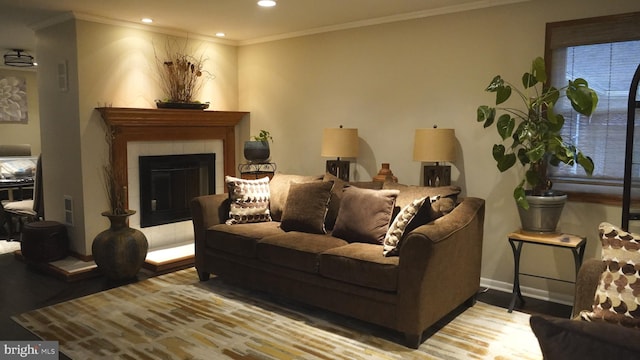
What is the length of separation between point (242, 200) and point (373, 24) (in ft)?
6.87

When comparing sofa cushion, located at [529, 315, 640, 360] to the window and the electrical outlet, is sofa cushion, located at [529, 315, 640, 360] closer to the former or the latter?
the window

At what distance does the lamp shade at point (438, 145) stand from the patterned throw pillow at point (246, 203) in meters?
1.44

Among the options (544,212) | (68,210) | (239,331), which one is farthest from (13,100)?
(544,212)

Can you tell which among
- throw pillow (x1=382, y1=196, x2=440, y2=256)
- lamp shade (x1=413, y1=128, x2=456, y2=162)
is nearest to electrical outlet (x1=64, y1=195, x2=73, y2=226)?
throw pillow (x1=382, y1=196, x2=440, y2=256)

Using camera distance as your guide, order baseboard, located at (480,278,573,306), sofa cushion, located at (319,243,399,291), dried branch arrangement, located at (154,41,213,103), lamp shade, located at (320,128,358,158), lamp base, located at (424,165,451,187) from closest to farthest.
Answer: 1. sofa cushion, located at (319,243,399,291)
2. baseboard, located at (480,278,573,306)
3. lamp base, located at (424,165,451,187)
4. lamp shade, located at (320,128,358,158)
5. dried branch arrangement, located at (154,41,213,103)

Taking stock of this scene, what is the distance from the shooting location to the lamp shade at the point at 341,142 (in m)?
4.53

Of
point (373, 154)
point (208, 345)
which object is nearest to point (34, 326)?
point (208, 345)

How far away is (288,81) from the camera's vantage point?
17.9 feet

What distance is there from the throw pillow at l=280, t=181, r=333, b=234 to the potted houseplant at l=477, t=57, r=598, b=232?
135cm

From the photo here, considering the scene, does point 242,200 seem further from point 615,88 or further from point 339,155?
point 615,88

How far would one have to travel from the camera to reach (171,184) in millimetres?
5426

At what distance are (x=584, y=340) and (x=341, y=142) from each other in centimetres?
359

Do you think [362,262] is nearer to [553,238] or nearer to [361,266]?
[361,266]

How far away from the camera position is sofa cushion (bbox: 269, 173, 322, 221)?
14.3 feet
